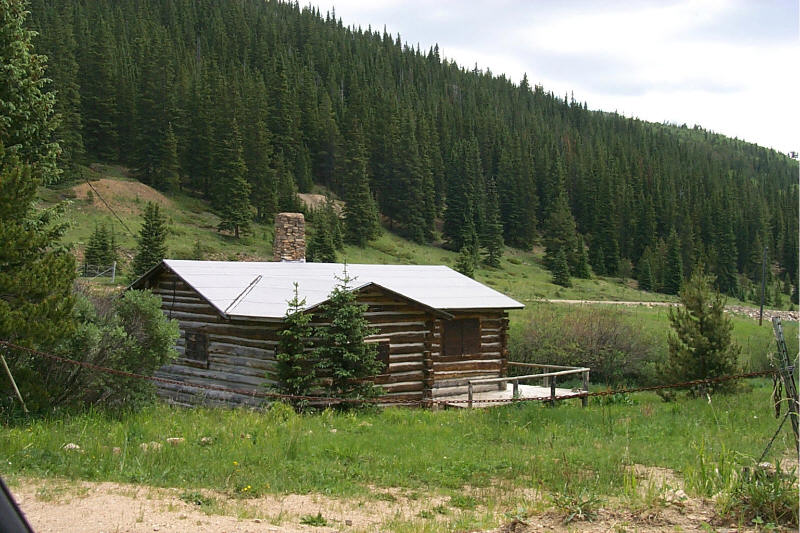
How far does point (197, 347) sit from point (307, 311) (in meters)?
5.19

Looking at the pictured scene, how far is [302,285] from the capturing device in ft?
68.8

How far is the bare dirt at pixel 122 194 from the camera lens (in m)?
54.4

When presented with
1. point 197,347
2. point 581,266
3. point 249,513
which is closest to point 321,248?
point 197,347

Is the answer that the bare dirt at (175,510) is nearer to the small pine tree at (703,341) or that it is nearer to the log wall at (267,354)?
the log wall at (267,354)

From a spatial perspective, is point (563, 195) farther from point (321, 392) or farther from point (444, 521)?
point (444, 521)

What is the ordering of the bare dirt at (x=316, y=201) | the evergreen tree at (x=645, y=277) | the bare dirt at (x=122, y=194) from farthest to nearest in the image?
the evergreen tree at (x=645, y=277) < the bare dirt at (x=316, y=201) < the bare dirt at (x=122, y=194)

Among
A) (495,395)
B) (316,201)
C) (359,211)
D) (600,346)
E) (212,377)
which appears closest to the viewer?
(212,377)

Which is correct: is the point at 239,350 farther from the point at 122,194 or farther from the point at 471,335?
the point at 122,194

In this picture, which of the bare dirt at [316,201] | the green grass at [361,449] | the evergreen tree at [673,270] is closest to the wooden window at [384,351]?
the green grass at [361,449]

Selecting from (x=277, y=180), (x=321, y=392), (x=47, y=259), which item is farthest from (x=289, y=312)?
(x=277, y=180)

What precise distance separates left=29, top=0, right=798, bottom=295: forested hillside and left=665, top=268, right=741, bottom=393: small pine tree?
42.4 metres

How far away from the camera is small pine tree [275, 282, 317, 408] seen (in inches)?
661

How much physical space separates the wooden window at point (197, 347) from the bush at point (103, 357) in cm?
718

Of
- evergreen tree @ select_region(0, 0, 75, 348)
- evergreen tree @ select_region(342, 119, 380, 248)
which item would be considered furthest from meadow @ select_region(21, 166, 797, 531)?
evergreen tree @ select_region(342, 119, 380, 248)
